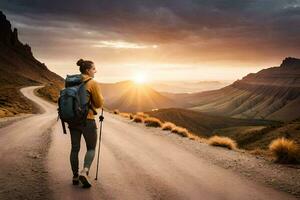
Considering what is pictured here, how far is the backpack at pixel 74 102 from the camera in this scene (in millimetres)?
7375

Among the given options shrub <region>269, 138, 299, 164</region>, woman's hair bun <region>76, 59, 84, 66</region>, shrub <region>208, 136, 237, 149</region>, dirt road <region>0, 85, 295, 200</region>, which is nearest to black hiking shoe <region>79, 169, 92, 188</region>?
dirt road <region>0, 85, 295, 200</region>

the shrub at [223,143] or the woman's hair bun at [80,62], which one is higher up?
the woman's hair bun at [80,62]

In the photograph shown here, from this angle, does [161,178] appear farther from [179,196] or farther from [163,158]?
[163,158]

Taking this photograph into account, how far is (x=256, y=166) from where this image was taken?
456 inches

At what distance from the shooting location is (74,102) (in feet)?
24.2

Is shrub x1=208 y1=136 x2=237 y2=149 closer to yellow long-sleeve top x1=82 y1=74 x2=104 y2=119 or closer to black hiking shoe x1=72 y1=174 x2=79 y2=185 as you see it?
black hiking shoe x1=72 y1=174 x2=79 y2=185

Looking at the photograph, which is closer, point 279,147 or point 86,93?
point 86,93

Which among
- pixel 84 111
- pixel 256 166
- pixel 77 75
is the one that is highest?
pixel 77 75

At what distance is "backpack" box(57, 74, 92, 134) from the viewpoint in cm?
738

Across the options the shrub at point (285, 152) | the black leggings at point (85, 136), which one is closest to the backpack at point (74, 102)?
the black leggings at point (85, 136)

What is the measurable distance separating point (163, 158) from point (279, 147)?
15.4ft

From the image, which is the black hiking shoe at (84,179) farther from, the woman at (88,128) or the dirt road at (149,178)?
the dirt road at (149,178)

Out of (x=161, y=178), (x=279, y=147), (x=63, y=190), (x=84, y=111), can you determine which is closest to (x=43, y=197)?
(x=63, y=190)

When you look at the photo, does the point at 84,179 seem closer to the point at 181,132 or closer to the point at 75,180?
the point at 75,180
